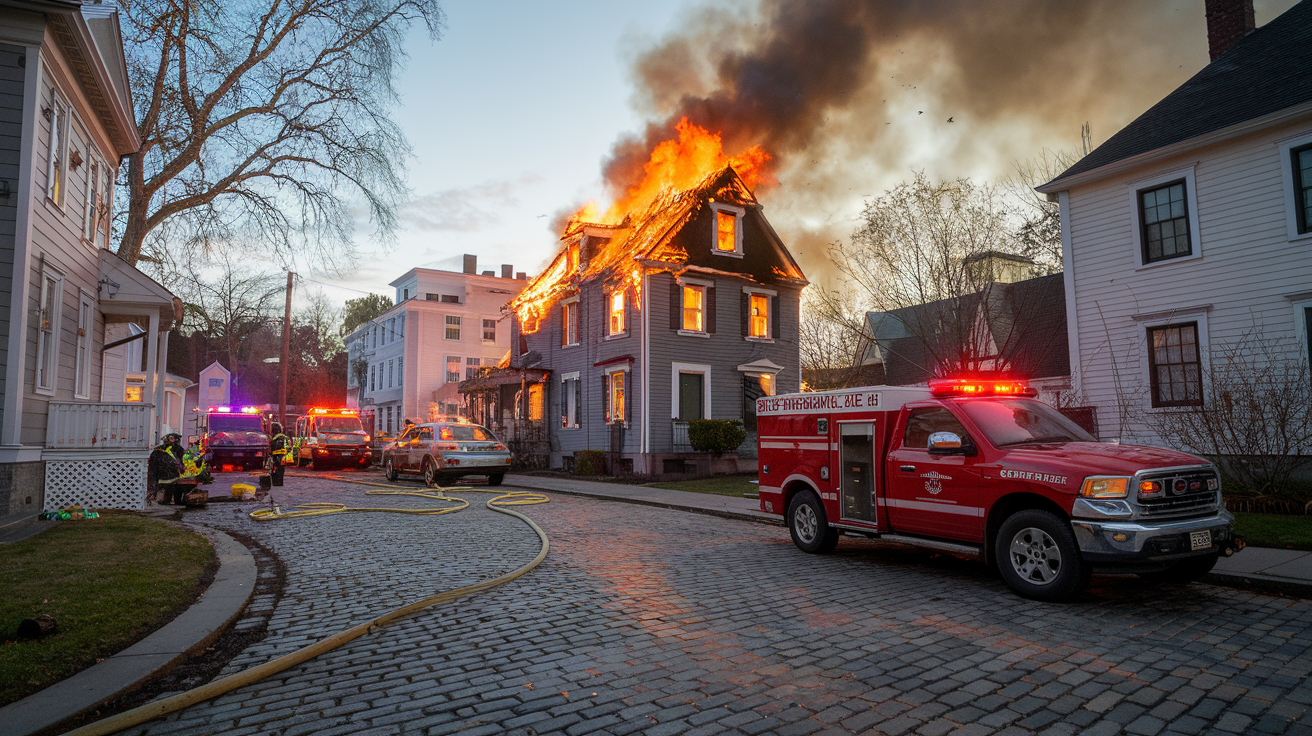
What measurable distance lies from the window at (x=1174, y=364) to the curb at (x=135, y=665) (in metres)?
17.1

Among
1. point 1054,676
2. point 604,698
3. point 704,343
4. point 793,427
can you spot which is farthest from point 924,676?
point 704,343

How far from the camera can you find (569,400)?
2838cm

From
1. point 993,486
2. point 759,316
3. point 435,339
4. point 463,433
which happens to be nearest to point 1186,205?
point 993,486

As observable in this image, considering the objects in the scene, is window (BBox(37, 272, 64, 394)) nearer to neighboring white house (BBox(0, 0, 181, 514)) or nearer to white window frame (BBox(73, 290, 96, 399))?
neighboring white house (BBox(0, 0, 181, 514))

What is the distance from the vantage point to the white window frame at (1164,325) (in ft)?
50.1

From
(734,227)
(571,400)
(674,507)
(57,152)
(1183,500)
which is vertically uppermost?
(734,227)

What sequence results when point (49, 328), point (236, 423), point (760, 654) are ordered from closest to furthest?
point (760, 654) < point (49, 328) < point (236, 423)

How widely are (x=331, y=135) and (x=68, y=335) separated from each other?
11436mm

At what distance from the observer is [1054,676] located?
14.8 feet

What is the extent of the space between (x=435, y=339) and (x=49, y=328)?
33491 millimetres

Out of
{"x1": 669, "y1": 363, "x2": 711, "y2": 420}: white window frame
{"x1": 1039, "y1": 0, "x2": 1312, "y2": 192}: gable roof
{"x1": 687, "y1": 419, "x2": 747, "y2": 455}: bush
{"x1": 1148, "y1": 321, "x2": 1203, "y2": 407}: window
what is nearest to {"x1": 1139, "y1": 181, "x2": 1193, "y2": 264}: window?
{"x1": 1039, "y1": 0, "x2": 1312, "y2": 192}: gable roof

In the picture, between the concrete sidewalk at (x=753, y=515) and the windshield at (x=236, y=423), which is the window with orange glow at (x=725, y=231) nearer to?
the concrete sidewalk at (x=753, y=515)

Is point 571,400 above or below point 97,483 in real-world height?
above

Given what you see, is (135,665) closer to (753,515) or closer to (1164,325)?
(753,515)
